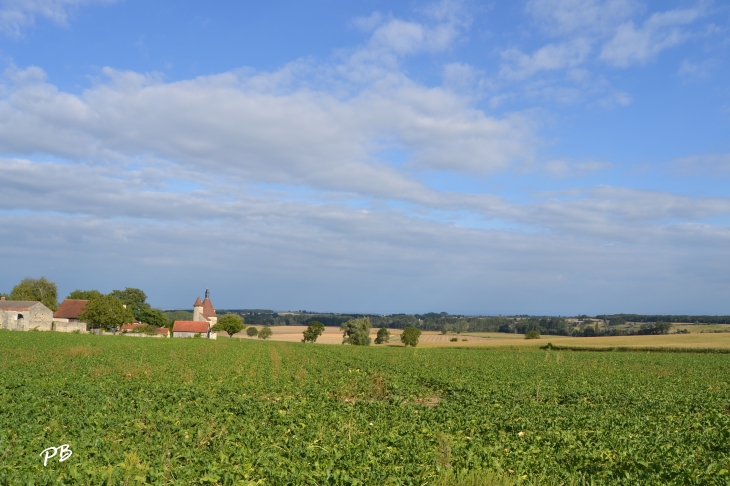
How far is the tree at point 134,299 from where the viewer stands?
397 feet

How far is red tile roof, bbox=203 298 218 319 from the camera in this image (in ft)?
394

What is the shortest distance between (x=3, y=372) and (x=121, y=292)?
10618cm

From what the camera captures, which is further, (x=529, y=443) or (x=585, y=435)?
(x=585, y=435)

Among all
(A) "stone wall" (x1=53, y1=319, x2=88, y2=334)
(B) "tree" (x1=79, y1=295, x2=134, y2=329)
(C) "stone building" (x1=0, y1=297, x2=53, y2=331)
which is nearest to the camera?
(C) "stone building" (x1=0, y1=297, x2=53, y2=331)

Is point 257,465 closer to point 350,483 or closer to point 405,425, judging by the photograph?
point 350,483

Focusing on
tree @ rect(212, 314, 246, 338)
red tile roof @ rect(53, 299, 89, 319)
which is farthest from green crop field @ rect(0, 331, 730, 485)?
tree @ rect(212, 314, 246, 338)

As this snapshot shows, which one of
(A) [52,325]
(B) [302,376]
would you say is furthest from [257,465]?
(A) [52,325]

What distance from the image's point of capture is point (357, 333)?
325ft

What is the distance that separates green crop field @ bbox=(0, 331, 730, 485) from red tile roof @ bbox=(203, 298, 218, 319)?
97.2 meters

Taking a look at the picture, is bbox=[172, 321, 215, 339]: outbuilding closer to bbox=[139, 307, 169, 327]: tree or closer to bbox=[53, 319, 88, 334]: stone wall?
bbox=[139, 307, 169, 327]: tree

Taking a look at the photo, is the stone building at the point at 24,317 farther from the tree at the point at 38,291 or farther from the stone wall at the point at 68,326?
the tree at the point at 38,291

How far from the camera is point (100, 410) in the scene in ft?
49.1

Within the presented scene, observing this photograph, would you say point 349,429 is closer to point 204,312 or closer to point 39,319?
point 39,319

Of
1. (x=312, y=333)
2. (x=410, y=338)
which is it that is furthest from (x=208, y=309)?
(x=410, y=338)
